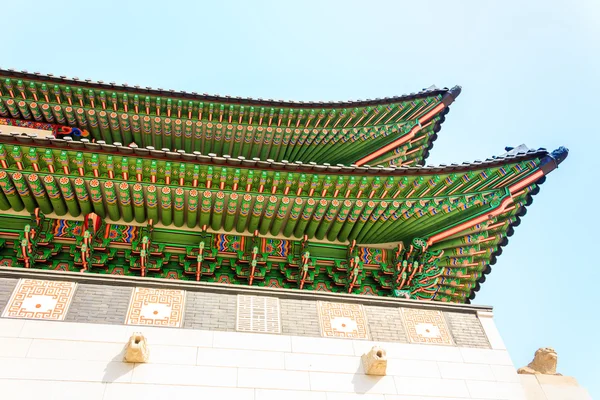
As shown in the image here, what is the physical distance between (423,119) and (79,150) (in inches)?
305

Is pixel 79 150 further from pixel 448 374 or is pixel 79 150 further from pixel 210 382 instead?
pixel 448 374

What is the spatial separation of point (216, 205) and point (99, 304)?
2.39m

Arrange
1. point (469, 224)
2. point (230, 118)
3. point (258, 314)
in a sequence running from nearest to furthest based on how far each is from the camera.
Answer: point (258, 314) < point (469, 224) < point (230, 118)

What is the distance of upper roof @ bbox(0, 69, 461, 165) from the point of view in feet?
35.6

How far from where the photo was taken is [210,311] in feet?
22.2

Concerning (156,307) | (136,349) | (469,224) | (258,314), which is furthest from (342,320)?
(469,224)

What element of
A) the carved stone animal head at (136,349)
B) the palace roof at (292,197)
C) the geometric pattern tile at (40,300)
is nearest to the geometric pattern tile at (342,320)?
the palace roof at (292,197)

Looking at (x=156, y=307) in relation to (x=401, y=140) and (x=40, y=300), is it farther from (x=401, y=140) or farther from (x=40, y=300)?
(x=401, y=140)

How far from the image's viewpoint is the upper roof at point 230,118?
10.9 metres

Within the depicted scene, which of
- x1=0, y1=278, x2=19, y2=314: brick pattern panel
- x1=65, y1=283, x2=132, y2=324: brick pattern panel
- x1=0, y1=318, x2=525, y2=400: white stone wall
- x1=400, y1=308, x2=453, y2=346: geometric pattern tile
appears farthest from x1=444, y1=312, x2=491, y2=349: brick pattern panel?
x1=0, y1=278, x2=19, y2=314: brick pattern panel

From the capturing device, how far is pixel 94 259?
813 cm

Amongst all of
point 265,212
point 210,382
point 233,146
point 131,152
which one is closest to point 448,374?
point 210,382

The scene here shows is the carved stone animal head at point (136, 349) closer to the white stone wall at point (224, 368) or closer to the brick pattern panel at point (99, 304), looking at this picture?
the white stone wall at point (224, 368)

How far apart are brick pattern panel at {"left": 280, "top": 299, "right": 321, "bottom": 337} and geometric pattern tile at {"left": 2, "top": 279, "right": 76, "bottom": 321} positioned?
2525 millimetres
